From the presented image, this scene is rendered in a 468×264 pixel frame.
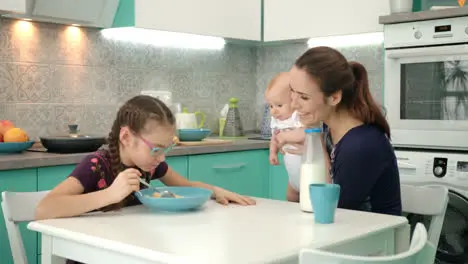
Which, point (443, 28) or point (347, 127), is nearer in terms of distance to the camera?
point (347, 127)

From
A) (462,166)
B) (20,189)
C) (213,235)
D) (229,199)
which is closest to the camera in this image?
(213,235)

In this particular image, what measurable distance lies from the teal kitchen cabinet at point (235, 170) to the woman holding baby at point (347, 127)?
137 cm

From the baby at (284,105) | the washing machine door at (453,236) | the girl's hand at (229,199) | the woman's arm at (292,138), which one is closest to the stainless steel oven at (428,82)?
the washing machine door at (453,236)

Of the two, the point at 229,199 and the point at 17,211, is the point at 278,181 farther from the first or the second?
the point at 17,211

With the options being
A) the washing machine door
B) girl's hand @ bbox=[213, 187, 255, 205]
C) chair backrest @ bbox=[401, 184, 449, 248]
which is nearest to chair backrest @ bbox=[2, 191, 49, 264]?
girl's hand @ bbox=[213, 187, 255, 205]

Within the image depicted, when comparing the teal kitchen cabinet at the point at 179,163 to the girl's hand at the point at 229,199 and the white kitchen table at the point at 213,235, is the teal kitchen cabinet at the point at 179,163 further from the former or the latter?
the white kitchen table at the point at 213,235

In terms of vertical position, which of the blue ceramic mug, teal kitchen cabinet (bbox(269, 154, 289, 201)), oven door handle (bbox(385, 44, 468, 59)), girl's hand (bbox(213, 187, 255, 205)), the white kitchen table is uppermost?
oven door handle (bbox(385, 44, 468, 59))

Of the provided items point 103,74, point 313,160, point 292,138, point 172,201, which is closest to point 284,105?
point 292,138

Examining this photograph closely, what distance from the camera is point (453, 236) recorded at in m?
3.10

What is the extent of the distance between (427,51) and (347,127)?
4.21ft

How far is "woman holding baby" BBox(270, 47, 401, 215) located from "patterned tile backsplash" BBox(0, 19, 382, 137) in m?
1.69

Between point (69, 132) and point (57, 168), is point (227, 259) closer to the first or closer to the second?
point (57, 168)

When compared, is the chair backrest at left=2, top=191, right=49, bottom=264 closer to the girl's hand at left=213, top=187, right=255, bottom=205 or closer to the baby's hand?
the girl's hand at left=213, top=187, right=255, bottom=205

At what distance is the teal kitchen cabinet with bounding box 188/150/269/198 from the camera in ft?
11.2
